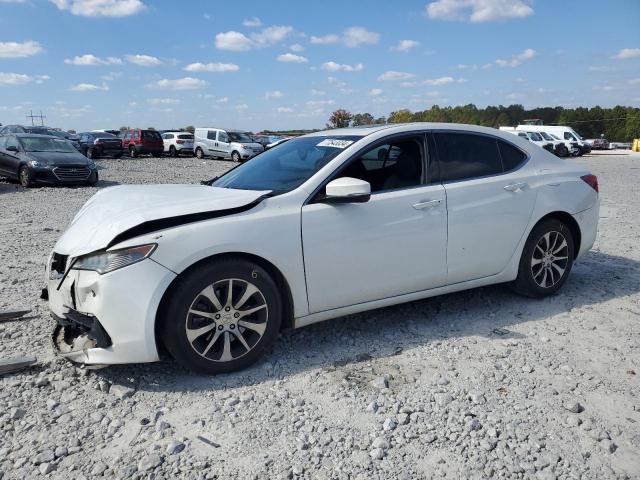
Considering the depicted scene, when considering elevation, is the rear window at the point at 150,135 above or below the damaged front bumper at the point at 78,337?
above

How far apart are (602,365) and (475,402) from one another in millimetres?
1073

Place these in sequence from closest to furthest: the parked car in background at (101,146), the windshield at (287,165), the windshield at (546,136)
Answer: the windshield at (287,165) < the parked car in background at (101,146) < the windshield at (546,136)

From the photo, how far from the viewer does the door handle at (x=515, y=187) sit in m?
4.26

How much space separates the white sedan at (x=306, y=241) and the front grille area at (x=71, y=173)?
11.0m

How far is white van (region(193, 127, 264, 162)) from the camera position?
28453mm

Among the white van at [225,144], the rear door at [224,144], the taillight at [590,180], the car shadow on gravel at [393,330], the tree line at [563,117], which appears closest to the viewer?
the car shadow on gravel at [393,330]

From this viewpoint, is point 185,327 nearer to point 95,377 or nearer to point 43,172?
point 95,377

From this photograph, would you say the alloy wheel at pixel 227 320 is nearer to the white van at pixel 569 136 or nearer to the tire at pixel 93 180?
the tire at pixel 93 180

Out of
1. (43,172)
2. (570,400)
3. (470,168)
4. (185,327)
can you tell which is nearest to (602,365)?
(570,400)

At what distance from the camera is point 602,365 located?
3.41 metres

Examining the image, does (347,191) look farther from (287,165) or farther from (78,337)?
(78,337)

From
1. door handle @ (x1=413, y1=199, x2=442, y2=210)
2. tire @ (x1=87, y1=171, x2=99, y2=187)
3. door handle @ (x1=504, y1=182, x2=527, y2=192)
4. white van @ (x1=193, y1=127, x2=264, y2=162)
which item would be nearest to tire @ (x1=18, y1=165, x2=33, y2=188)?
tire @ (x1=87, y1=171, x2=99, y2=187)

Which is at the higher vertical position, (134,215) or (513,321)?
(134,215)

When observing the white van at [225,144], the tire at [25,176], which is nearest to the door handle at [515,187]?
the tire at [25,176]
